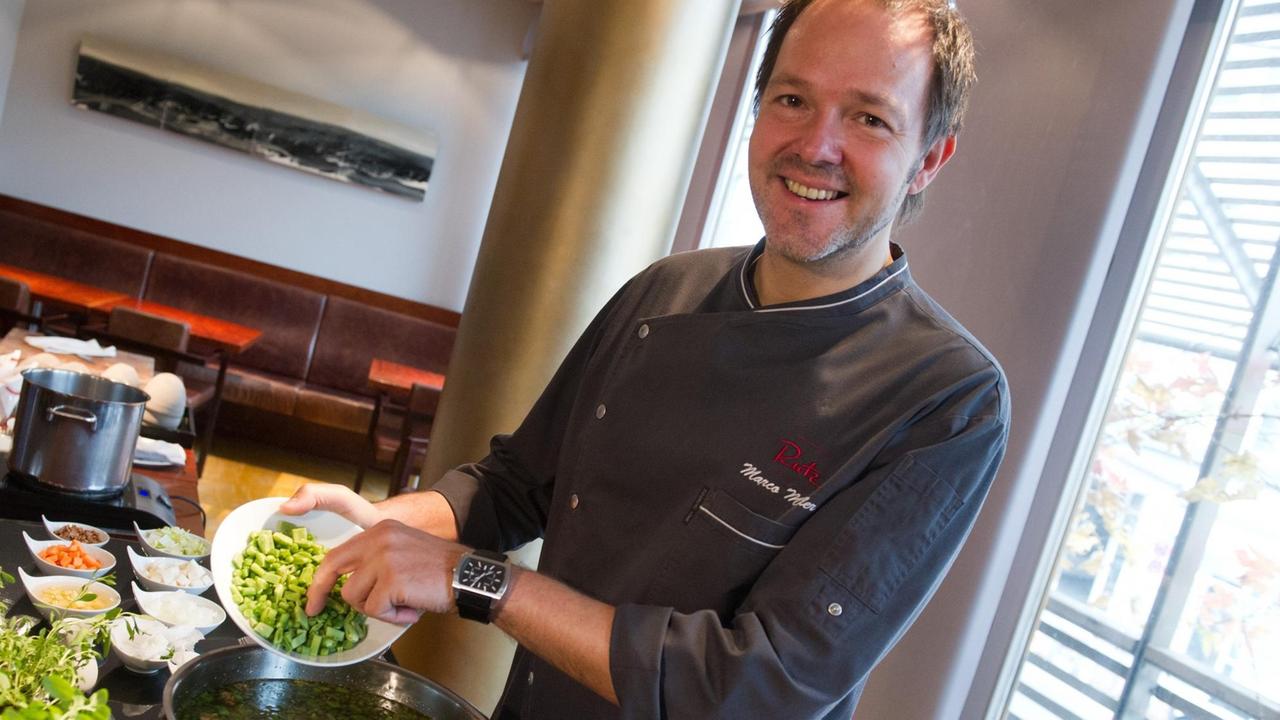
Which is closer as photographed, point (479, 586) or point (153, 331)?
point (479, 586)

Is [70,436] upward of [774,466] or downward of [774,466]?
downward

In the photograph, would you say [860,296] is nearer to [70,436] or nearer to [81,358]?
[70,436]

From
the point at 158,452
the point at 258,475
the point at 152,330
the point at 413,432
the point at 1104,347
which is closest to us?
the point at 1104,347

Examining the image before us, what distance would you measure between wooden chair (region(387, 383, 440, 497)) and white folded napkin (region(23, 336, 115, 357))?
1794 mm

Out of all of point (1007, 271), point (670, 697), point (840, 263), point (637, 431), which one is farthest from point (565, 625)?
point (1007, 271)

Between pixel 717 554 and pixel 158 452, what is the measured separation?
1815 millimetres

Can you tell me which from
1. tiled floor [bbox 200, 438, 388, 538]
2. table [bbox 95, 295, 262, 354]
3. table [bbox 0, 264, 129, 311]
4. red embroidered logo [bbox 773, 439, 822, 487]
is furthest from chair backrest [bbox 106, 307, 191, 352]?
red embroidered logo [bbox 773, 439, 822, 487]

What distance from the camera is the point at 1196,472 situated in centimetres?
191

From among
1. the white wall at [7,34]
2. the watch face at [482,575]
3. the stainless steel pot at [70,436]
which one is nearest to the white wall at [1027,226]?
the watch face at [482,575]

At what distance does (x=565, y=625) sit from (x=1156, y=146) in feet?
5.08

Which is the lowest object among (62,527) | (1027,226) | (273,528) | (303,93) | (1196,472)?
(62,527)

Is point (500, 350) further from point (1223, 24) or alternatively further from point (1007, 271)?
point (1223, 24)

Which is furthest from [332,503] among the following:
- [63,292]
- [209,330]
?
[63,292]

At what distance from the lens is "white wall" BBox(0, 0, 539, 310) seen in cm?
654
